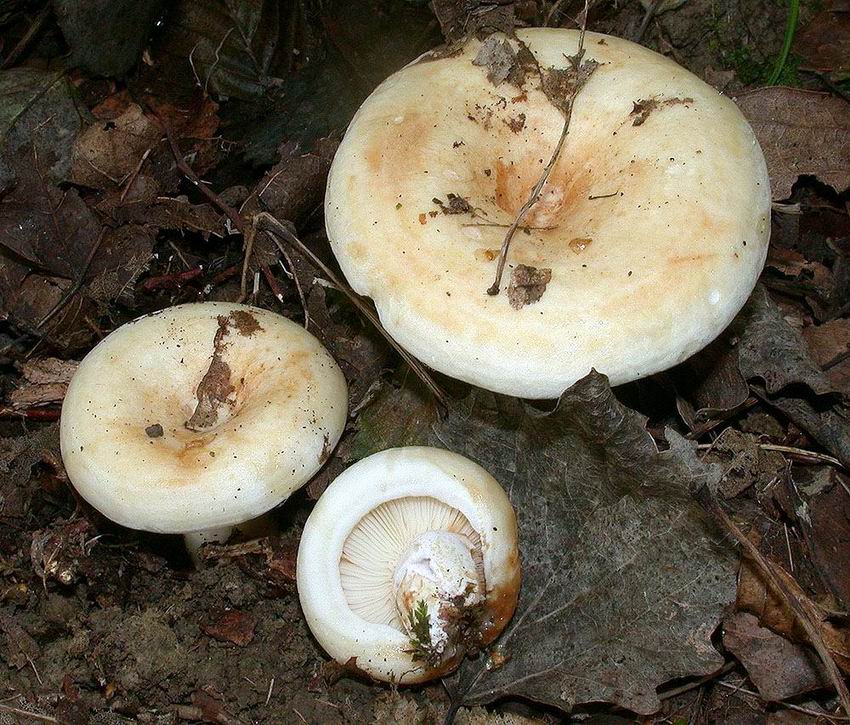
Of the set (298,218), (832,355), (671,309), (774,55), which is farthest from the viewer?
(774,55)

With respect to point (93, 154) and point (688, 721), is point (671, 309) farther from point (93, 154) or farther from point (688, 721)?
point (93, 154)

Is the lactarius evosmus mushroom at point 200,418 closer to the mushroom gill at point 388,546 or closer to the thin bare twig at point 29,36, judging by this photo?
the mushroom gill at point 388,546

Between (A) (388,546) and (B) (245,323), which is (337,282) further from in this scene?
(A) (388,546)

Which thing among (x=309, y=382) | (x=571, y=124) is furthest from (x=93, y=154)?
A: (x=571, y=124)

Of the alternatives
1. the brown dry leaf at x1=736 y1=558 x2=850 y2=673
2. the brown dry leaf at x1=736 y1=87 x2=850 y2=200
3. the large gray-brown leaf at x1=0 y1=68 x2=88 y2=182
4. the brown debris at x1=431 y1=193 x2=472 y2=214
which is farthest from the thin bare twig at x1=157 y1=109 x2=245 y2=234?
the brown dry leaf at x1=736 y1=558 x2=850 y2=673

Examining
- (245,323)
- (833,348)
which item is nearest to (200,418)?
(245,323)

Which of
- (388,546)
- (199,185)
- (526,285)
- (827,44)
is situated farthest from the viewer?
(827,44)
